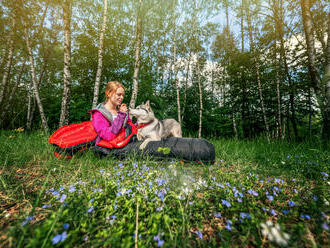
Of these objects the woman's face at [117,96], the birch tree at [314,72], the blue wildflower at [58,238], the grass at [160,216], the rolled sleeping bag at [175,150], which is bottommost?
the grass at [160,216]

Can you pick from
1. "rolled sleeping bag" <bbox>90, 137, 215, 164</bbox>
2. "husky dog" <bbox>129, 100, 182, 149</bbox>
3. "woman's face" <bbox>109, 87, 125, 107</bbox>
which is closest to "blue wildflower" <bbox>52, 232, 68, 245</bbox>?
"rolled sleeping bag" <bbox>90, 137, 215, 164</bbox>

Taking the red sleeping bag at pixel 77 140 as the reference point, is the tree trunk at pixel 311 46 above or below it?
above

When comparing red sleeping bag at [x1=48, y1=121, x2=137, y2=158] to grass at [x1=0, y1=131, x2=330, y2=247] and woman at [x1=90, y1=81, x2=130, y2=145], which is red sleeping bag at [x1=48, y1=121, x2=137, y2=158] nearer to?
woman at [x1=90, y1=81, x2=130, y2=145]

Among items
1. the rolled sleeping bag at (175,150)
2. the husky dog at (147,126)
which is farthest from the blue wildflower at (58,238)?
the husky dog at (147,126)

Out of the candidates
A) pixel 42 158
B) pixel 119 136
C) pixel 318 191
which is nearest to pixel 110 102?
pixel 119 136

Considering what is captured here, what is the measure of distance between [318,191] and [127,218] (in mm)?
2152

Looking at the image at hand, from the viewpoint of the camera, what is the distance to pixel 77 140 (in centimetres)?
283

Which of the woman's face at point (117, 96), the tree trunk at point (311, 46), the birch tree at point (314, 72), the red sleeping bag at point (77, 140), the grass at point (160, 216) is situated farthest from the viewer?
the tree trunk at point (311, 46)

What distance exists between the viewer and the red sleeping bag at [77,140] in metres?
2.74

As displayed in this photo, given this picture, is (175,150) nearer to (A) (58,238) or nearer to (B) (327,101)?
(A) (58,238)

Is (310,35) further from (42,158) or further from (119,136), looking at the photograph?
(42,158)

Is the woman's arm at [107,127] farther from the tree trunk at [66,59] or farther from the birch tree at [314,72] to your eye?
the birch tree at [314,72]

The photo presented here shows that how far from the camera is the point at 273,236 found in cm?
71

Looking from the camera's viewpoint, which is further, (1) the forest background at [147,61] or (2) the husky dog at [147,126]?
(1) the forest background at [147,61]
